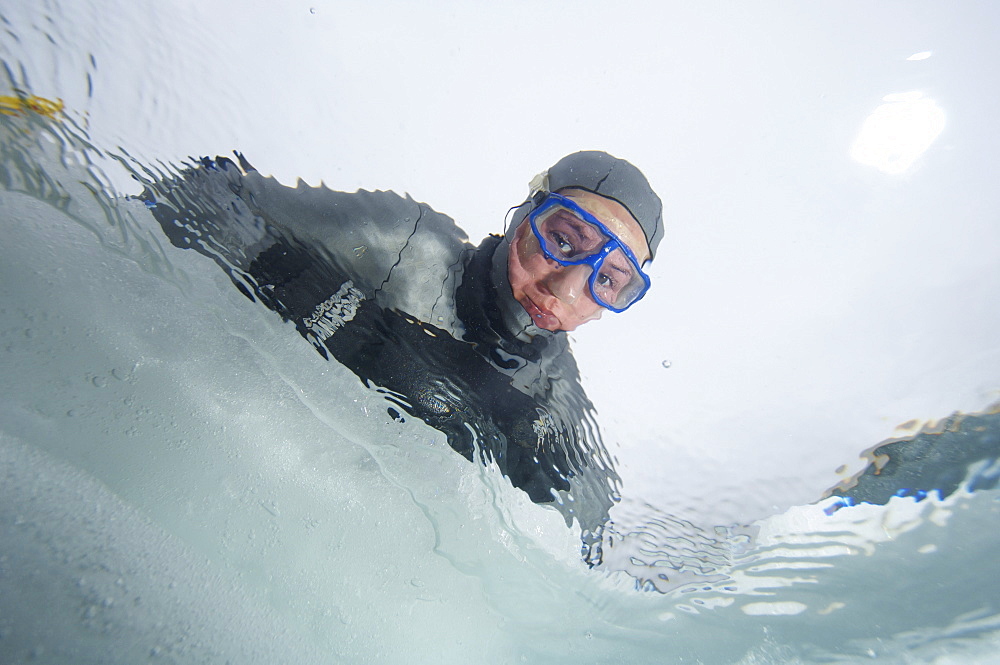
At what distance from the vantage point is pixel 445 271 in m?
3.61

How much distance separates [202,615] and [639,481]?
257 inches

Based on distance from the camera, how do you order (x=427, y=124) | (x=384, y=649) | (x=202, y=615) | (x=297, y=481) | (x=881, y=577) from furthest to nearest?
1. (x=384, y=649)
2. (x=881, y=577)
3. (x=297, y=481)
4. (x=202, y=615)
5. (x=427, y=124)

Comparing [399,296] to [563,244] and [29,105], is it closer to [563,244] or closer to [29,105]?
[563,244]

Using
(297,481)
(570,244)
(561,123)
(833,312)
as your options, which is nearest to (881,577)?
(833,312)

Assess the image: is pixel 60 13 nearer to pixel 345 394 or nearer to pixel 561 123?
pixel 561 123

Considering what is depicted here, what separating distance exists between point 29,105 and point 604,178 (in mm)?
4664

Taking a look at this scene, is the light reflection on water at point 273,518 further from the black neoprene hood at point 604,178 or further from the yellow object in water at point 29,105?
the black neoprene hood at point 604,178

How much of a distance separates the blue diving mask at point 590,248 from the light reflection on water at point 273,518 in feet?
9.85

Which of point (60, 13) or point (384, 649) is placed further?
point (384, 649)

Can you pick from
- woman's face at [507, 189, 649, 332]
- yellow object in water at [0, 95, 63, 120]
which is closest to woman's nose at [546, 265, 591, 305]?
woman's face at [507, 189, 649, 332]

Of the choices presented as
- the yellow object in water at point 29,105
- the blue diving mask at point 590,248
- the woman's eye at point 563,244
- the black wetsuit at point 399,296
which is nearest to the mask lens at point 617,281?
the blue diving mask at point 590,248

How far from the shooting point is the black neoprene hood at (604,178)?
11.0 feet

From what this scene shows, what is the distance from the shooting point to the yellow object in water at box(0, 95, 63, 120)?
3371 millimetres

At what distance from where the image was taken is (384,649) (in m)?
10.9
